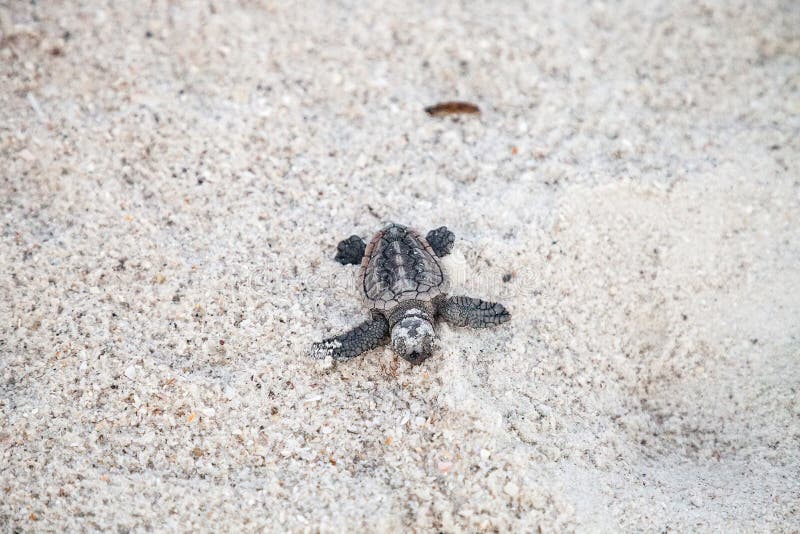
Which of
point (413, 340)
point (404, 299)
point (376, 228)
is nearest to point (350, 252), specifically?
point (376, 228)

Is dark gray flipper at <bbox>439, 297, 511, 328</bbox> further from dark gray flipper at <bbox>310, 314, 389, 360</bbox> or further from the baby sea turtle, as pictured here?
dark gray flipper at <bbox>310, 314, 389, 360</bbox>

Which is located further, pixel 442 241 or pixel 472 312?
pixel 442 241

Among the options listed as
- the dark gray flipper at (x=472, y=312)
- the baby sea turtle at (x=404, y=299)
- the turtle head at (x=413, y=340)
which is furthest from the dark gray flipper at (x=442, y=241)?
the turtle head at (x=413, y=340)

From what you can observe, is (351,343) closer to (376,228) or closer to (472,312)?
(472,312)

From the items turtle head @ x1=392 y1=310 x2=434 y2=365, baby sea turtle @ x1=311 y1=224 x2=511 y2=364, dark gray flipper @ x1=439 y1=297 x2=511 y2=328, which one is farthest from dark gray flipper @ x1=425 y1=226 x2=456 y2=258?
turtle head @ x1=392 y1=310 x2=434 y2=365

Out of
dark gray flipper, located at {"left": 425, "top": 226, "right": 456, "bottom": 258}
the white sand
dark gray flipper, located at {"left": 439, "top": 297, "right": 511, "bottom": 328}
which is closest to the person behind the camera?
the white sand

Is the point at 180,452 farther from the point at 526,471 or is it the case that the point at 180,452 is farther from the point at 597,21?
the point at 597,21

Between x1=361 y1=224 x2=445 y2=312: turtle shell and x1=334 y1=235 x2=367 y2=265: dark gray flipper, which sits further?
x1=334 y1=235 x2=367 y2=265: dark gray flipper

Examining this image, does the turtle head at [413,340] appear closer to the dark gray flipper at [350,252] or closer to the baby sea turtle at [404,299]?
the baby sea turtle at [404,299]
